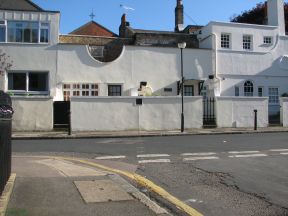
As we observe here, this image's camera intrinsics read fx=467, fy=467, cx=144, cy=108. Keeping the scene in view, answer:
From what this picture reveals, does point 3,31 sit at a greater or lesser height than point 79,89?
greater

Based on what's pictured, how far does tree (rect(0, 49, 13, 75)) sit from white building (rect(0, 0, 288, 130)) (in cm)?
29

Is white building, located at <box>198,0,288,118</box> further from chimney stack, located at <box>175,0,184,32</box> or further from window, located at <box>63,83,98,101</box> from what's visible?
window, located at <box>63,83,98,101</box>

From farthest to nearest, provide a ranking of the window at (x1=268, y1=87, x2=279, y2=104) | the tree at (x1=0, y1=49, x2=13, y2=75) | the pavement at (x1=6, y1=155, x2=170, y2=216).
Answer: the window at (x1=268, y1=87, x2=279, y2=104)
the tree at (x1=0, y1=49, x2=13, y2=75)
the pavement at (x1=6, y1=155, x2=170, y2=216)

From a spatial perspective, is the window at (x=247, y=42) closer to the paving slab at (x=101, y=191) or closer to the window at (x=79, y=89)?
the window at (x=79, y=89)

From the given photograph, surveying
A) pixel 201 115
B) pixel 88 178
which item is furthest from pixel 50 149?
pixel 201 115

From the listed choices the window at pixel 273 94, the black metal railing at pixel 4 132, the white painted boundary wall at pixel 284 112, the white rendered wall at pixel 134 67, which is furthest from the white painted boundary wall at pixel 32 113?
the window at pixel 273 94

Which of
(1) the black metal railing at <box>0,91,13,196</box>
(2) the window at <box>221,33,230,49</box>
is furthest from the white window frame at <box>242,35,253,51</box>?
(1) the black metal railing at <box>0,91,13,196</box>

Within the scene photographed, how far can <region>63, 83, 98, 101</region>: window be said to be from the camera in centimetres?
3284

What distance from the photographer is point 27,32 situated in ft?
107

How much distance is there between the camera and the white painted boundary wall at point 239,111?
1131 inches

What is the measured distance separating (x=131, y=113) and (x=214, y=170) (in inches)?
619

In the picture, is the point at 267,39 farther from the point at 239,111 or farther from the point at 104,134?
A: the point at 104,134

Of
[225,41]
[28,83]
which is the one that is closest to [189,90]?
[225,41]

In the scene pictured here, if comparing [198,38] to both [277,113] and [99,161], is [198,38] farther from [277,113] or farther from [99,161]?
[99,161]
